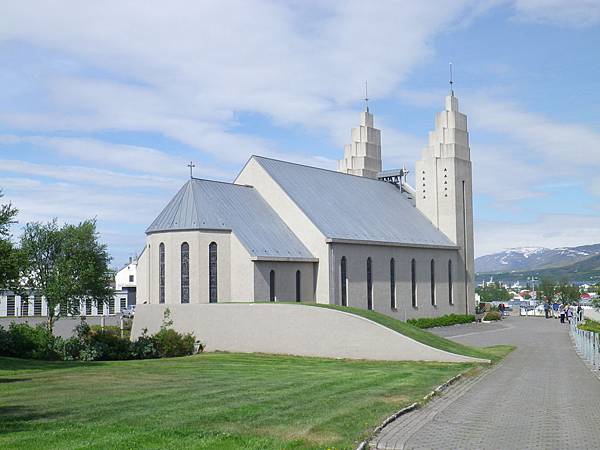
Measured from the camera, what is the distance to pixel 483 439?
42.4 feet

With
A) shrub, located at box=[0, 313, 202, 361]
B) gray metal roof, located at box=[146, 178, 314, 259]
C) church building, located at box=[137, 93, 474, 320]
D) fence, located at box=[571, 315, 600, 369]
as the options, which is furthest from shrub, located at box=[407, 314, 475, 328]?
shrub, located at box=[0, 313, 202, 361]

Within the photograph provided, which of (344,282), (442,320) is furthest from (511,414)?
(442,320)

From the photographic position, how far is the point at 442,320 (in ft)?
189

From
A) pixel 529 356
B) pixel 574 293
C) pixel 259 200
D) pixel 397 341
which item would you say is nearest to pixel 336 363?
pixel 397 341

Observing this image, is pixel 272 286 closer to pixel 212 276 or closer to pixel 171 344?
pixel 212 276

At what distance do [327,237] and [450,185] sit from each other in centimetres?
2087

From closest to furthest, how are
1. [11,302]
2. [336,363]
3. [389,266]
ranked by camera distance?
[336,363] → [389,266] → [11,302]

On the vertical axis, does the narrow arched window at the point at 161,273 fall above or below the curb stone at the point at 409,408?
above

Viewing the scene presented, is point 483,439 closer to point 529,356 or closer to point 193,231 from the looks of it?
point 529,356

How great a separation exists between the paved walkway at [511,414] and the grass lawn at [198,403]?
2.55 ft

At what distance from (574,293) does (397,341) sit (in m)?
92.4

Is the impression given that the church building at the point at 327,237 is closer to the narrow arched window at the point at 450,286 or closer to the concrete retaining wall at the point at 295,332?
the narrow arched window at the point at 450,286

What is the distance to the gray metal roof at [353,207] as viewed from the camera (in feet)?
161

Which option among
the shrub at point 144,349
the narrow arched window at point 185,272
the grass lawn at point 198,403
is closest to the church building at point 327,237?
the narrow arched window at point 185,272
